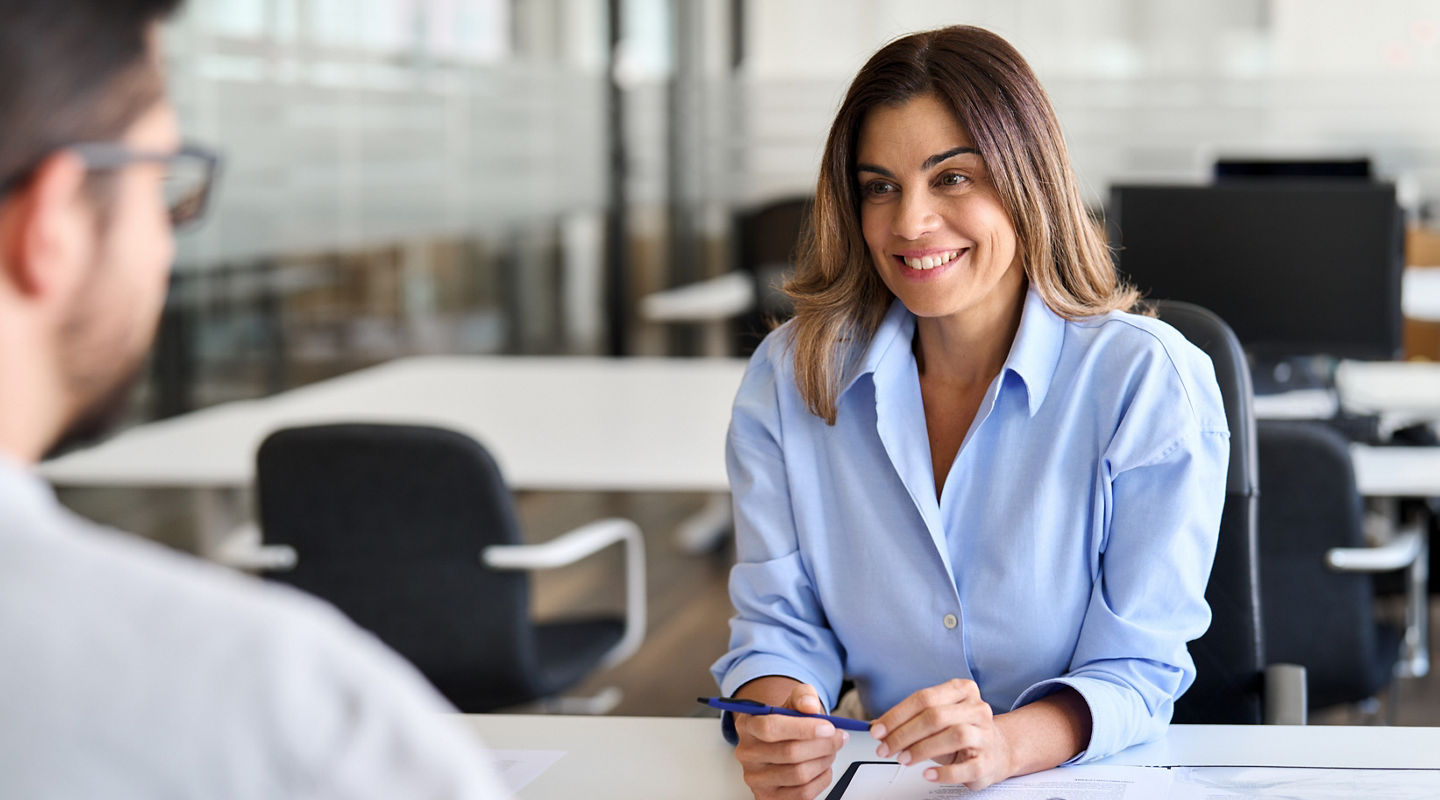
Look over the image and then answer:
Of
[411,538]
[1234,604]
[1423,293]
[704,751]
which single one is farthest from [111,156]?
[1423,293]

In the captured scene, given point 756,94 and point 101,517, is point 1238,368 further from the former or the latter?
point 756,94

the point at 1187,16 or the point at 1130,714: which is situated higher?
the point at 1187,16

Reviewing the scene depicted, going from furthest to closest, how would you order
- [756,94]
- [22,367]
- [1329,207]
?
[756,94] → [1329,207] → [22,367]

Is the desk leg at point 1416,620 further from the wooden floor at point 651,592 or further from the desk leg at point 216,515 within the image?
the desk leg at point 216,515

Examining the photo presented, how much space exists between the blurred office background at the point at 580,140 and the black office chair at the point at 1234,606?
7.29ft

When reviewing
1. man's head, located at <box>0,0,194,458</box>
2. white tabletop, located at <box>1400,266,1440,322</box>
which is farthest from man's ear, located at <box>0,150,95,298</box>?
white tabletop, located at <box>1400,266,1440,322</box>

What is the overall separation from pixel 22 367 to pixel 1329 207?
10.0 feet

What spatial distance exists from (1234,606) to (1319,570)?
0.82m

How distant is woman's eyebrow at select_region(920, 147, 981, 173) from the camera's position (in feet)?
4.84

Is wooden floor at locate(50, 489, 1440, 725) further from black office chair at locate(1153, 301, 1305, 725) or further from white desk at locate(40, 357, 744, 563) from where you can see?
black office chair at locate(1153, 301, 1305, 725)

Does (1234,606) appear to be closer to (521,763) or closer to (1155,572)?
(1155,572)

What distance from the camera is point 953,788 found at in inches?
49.2

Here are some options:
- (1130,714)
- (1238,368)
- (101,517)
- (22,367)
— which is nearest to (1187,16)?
(101,517)

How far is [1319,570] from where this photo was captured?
7.79ft
